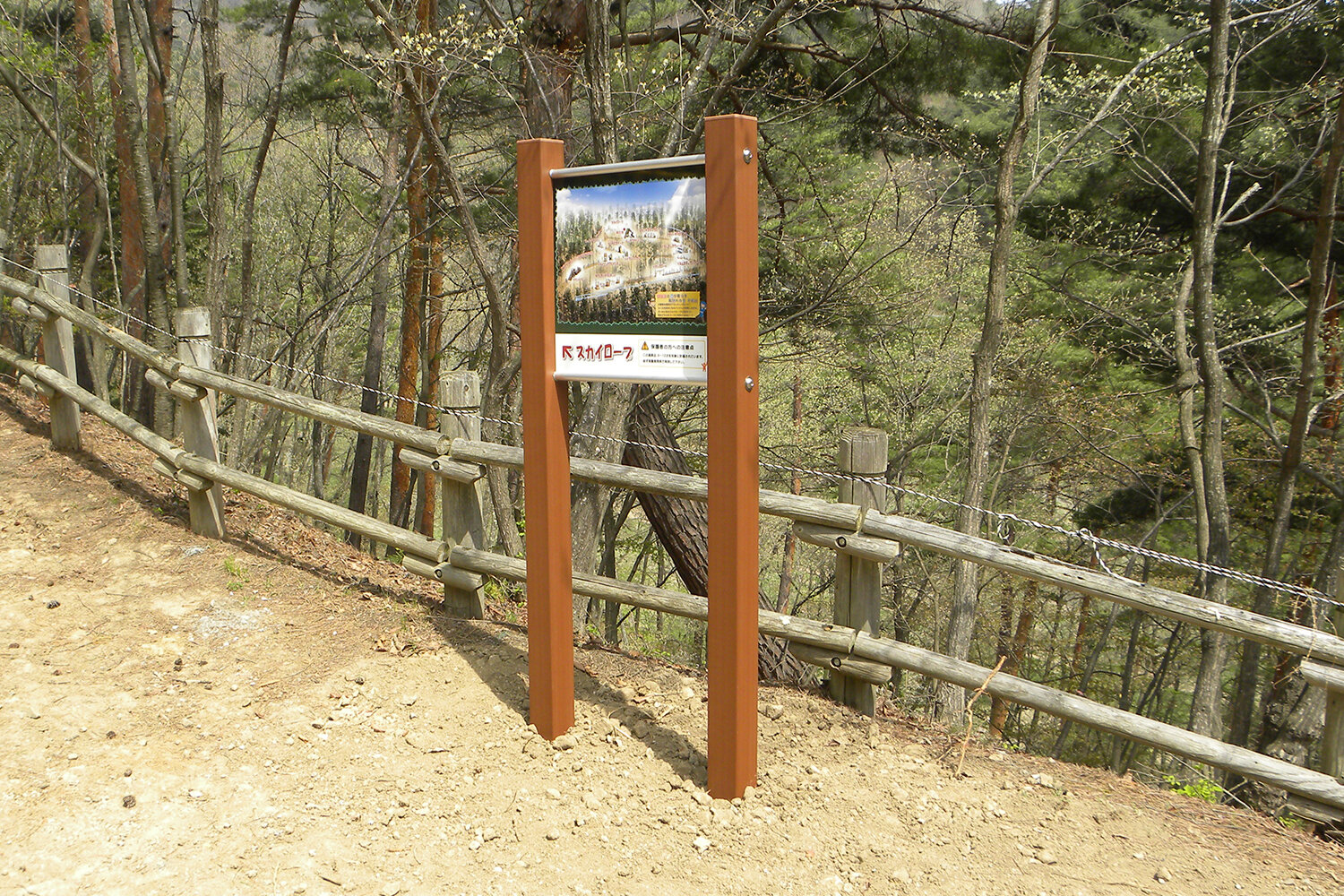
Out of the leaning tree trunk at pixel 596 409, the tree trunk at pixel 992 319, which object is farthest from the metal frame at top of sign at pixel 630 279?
the tree trunk at pixel 992 319

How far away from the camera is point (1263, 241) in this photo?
1202 cm

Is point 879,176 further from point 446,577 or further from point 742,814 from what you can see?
point 742,814

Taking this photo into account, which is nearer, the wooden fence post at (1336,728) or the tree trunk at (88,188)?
the wooden fence post at (1336,728)

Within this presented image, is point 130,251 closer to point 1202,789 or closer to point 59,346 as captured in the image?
point 59,346

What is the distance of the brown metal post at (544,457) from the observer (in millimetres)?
3840

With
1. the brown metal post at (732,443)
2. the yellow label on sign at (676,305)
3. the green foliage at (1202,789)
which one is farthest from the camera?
the green foliage at (1202,789)

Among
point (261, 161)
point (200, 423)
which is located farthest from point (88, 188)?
point (200, 423)

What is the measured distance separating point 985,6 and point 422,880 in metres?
8.98

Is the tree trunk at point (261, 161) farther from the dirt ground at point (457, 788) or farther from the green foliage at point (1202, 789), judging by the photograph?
the green foliage at point (1202, 789)

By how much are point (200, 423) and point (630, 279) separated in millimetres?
3761

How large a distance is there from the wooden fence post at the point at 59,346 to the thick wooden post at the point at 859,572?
5.92 metres

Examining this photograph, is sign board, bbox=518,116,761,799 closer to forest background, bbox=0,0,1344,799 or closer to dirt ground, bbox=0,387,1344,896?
dirt ground, bbox=0,387,1344,896

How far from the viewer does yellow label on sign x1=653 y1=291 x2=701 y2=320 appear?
346 cm

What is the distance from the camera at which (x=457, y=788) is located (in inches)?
147
